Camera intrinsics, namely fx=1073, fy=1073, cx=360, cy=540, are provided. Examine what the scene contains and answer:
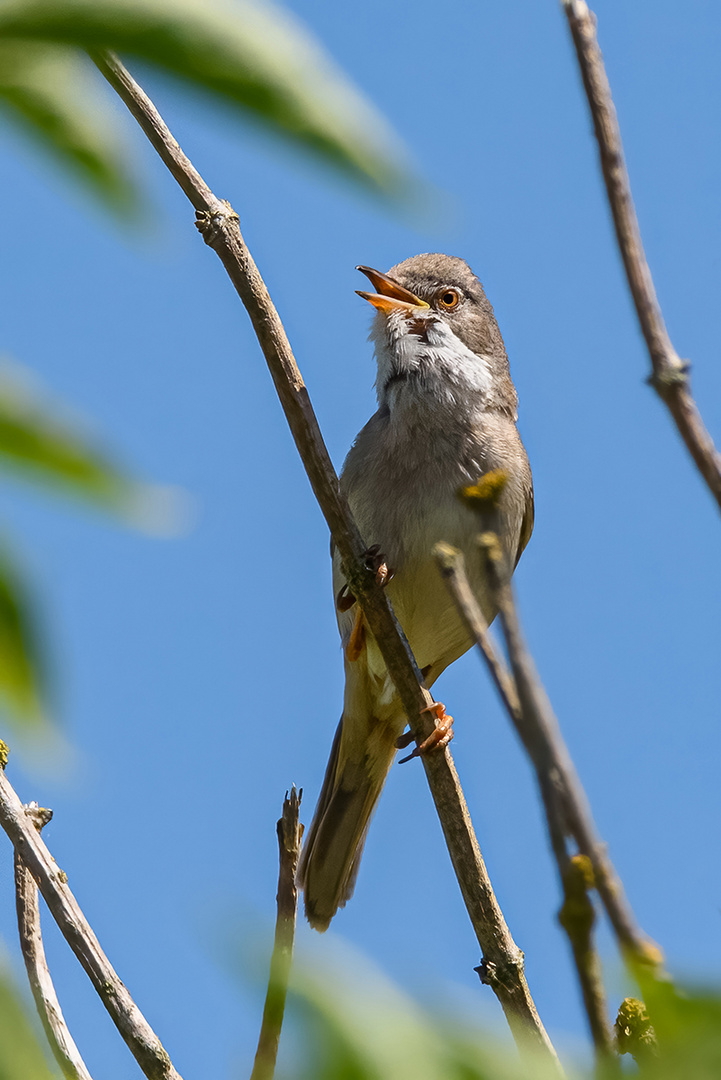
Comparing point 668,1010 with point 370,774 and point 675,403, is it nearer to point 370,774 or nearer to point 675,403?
point 675,403

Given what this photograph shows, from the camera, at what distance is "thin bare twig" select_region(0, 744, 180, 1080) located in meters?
3.11

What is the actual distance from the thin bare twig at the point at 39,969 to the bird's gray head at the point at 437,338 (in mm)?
3750

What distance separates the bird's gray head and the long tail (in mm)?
2207

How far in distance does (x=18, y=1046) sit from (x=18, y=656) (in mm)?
220

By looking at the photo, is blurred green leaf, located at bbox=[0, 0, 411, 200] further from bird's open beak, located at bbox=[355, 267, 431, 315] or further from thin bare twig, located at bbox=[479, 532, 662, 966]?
bird's open beak, located at bbox=[355, 267, 431, 315]

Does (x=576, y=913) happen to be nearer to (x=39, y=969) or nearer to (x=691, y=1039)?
(x=691, y=1039)

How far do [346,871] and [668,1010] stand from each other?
6.24 m

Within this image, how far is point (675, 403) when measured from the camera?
3.98 ft

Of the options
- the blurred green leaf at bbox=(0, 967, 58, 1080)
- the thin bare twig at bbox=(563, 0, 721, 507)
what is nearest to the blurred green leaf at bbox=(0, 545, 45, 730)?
the blurred green leaf at bbox=(0, 967, 58, 1080)

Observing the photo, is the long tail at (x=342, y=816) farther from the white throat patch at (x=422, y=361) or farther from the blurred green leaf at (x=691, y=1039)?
the blurred green leaf at (x=691, y=1039)

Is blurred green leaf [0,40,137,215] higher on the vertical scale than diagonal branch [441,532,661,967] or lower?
higher

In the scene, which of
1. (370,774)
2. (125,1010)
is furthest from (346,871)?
(125,1010)

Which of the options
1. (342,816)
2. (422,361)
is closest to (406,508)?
(422,361)

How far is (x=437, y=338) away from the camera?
7.07 meters
